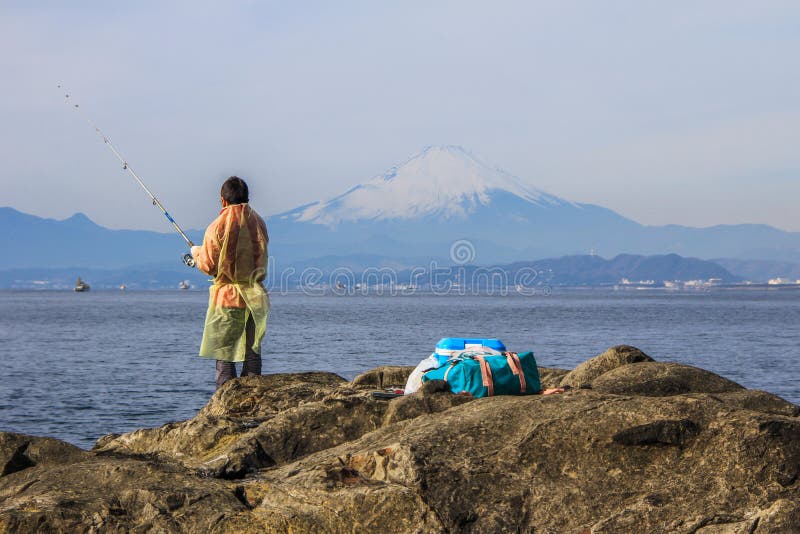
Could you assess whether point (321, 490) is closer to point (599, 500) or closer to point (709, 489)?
point (599, 500)

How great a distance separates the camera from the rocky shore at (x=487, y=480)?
5582 mm

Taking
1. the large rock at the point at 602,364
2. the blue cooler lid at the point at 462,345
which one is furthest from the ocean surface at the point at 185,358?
the blue cooler lid at the point at 462,345

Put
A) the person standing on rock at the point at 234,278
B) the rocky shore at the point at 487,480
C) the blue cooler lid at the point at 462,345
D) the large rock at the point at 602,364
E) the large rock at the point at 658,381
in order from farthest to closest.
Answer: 1. the large rock at the point at 602,364
2. the person standing on rock at the point at 234,278
3. the large rock at the point at 658,381
4. the blue cooler lid at the point at 462,345
5. the rocky shore at the point at 487,480

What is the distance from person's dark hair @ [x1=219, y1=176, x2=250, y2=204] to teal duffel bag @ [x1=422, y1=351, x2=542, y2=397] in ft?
10.7

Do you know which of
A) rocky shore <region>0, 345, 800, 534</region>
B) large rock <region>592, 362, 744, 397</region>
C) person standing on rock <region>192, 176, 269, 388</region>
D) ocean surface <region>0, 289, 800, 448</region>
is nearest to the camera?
rocky shore <region>0, 345, 800, 534</region>

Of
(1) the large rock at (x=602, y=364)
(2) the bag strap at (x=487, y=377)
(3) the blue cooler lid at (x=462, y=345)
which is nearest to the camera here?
(2) the bag strap at (x=487, y=377)

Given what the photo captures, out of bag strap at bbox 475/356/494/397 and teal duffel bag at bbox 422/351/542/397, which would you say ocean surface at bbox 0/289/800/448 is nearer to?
teal duffel bag at bbox 422/351/542/397

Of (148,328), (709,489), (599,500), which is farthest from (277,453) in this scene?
(148,328)

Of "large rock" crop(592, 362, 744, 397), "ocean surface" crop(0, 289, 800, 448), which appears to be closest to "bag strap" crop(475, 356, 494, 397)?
"large rock" crop(592, 362, 744, 397)

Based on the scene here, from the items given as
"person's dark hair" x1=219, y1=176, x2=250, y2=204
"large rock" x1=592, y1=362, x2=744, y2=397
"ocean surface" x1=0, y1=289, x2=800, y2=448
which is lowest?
"ocean surface" x1=0, y1=289, x2=800, y2=448

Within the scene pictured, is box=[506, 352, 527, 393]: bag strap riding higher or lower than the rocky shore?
higher

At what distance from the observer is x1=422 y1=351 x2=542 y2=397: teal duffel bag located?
7684mm

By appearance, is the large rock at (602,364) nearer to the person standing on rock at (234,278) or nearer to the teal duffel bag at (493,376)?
the teal duffel bag at (493,376)

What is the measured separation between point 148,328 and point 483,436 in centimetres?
6329
